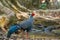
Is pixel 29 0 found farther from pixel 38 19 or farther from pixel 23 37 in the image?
pixel 23 37

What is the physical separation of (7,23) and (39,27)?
1.90 meters

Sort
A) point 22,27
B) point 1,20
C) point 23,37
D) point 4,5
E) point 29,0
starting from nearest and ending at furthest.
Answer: point 22,27, point 23,37, point 1,20, point 4,5, point 29,0

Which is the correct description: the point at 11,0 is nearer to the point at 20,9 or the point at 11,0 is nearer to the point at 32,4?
the point at 20,9

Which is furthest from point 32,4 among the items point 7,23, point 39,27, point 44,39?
point 44,39

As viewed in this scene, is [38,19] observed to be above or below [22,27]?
below

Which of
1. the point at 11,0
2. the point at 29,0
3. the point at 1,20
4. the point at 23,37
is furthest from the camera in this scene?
the point at 29,0

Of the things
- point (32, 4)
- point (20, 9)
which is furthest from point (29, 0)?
point (20, 9)

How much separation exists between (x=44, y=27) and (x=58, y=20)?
2.16ft

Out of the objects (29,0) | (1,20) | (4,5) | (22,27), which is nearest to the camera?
(22,27)

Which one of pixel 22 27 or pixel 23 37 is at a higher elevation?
pixel 22 27

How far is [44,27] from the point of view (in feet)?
34.4

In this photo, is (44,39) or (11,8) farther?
(11,8)

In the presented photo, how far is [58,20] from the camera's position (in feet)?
34.3

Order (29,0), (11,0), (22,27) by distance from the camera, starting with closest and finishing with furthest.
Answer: (22,27) < (11,0) < (29,0)
